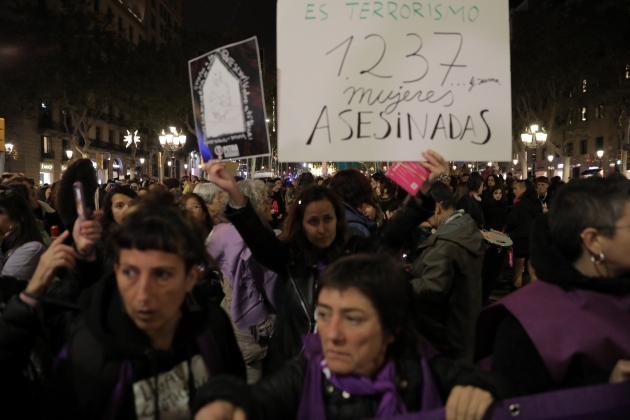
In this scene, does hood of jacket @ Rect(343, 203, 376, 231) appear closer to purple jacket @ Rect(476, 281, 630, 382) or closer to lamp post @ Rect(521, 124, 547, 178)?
purple jacket @ Rect(476, 281, 630, 382)

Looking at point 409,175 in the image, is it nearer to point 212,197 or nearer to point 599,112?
point 212,197

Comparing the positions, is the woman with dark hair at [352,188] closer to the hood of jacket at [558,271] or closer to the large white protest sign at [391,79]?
the large white protest sign at [391,79]

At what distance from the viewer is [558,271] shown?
2.05 m

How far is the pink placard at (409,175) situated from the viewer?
292 cm

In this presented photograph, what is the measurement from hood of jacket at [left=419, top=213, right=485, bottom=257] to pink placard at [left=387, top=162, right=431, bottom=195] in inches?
51.2

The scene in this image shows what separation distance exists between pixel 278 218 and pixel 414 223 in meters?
10.1

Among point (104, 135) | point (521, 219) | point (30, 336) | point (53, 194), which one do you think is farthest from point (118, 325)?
point (104, 135)

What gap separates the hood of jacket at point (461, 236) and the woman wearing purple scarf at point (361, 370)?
2130mm

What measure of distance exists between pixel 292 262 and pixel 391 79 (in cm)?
111

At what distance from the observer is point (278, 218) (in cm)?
1307

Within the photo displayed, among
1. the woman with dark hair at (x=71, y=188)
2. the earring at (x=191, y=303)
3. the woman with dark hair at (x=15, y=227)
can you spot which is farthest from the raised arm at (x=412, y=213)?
the woman with dark hair at (x=71, y=188)

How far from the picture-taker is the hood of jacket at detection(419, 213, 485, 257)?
4.16 meters

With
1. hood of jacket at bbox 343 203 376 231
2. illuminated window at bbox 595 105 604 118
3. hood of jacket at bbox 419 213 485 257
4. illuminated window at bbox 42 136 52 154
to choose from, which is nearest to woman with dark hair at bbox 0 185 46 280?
hood of jacket at bbox 343 203 376 231

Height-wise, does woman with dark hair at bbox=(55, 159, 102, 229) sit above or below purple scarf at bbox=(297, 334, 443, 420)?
above
